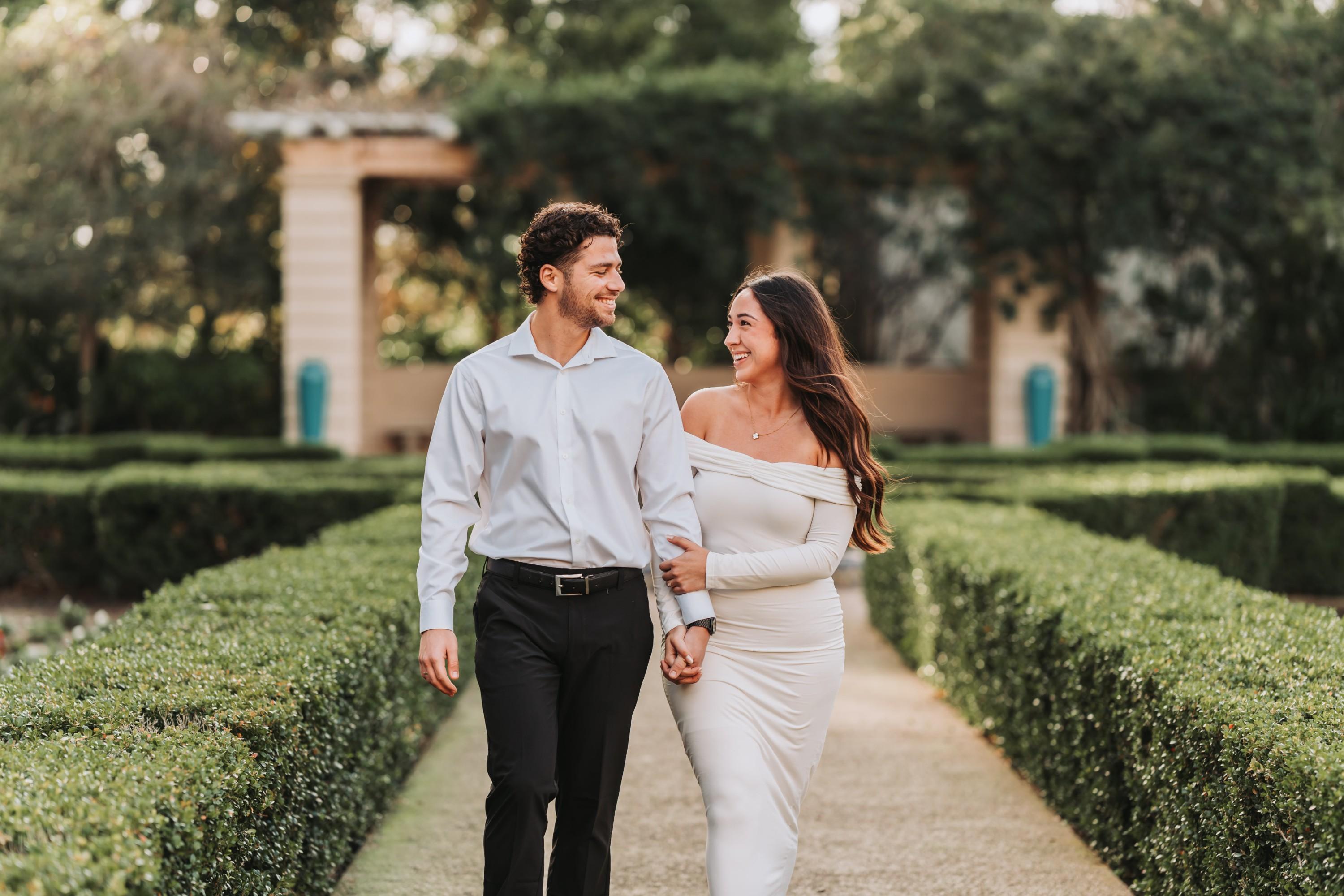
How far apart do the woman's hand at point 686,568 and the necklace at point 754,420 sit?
38 centimetres

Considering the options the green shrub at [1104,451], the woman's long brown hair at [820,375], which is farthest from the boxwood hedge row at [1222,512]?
the woman's long brown hair at [820,375]

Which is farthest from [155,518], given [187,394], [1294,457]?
[1294,457]

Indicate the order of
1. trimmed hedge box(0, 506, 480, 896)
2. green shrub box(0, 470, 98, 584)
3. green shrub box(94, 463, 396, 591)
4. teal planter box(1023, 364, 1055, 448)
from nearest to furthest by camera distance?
trimmed hedge box(0, 506, 480, 896), green shrub box(94, 463, 396, 591), green shrub box(0, 470, 98, 584), teal planter box(1023, 364, 1055, 448)

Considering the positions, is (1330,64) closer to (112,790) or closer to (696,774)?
(696,774)

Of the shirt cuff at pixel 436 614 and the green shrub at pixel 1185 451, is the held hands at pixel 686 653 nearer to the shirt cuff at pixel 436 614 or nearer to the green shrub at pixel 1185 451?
the shirt cuff at pixel 436 614

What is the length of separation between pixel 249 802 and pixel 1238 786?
223 cm

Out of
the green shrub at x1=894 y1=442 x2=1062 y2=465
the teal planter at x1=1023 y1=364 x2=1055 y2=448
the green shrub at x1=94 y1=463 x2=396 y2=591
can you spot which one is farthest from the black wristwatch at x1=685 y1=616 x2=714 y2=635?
the teal planter at x1=1023 y1=364 x2=1055 y2=448

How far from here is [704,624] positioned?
3.14 meters

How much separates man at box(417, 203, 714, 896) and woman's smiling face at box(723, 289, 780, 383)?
0.89ft

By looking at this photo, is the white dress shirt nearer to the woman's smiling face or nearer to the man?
the man

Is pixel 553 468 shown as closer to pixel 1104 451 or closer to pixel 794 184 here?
pixel 1104 451

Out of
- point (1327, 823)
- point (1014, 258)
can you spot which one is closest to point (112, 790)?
point (1327, 823)

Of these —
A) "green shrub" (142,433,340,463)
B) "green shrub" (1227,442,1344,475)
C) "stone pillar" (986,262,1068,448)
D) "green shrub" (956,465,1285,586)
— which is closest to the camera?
"green shrub" (956,465,1285,586)

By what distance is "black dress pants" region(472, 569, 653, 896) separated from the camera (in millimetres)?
2912
